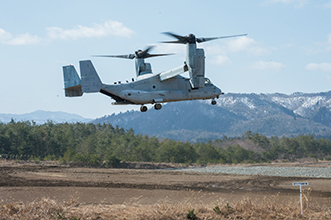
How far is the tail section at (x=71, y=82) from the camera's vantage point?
25.4m

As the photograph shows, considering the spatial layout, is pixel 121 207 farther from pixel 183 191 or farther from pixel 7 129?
pixel 7 129

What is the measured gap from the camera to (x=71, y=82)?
25500mm

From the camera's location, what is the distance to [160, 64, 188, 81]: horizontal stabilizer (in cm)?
2431

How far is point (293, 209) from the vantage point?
18422 mm

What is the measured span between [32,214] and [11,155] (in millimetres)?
60791

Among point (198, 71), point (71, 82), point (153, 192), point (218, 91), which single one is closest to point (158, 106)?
point (198, 71)

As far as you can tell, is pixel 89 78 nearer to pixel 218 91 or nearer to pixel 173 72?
pixel 173 72

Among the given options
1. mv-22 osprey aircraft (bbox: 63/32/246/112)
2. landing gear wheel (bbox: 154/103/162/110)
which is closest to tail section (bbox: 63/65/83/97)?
mv-22 osprey aircraft (bbox: 63/32/246/112)

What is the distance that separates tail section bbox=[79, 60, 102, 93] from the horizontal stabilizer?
166 inches

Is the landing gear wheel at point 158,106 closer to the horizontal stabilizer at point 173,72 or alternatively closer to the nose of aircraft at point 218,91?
the horizontal stabilizer at point 173,72

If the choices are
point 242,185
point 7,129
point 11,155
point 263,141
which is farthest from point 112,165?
point 263,141

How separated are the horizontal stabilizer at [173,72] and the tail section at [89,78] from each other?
13.8ft

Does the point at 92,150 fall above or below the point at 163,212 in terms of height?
below

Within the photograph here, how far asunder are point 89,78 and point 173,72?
18.2 ft
